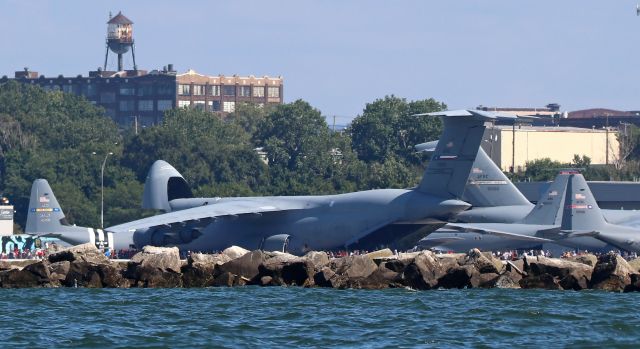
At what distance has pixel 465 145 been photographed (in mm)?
62625

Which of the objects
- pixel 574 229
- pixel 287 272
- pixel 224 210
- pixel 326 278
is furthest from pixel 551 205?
pixel 326 278

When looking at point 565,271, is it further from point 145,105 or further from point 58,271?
point 145,105

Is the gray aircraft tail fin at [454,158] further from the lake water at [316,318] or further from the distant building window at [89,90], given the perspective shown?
the distant building window at [89,90]

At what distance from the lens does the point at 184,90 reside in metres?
190

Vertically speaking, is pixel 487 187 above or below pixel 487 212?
above

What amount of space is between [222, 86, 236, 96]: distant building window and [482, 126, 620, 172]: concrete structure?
208ft

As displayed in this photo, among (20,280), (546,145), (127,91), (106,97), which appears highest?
(127,91)

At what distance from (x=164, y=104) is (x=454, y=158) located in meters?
129

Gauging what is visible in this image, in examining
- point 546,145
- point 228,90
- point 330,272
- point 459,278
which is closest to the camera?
point 459,278

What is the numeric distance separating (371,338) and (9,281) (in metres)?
20.7

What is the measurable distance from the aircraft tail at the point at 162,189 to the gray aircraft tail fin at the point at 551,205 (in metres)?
16.9

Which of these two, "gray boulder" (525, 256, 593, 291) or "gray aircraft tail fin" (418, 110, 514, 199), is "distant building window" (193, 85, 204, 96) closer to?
"gray aircraft tail fin" (418, 110, 514, 199)

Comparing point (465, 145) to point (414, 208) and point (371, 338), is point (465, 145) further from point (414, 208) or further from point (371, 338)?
point (371, 338)

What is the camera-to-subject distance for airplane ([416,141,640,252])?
70500 millimetres
